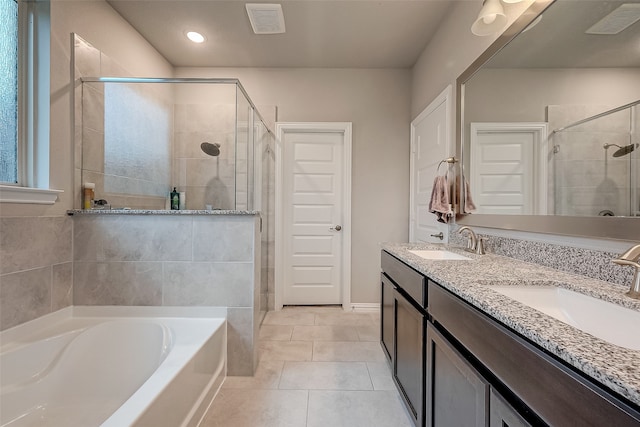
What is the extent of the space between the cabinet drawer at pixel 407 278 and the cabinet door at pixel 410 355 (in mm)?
62

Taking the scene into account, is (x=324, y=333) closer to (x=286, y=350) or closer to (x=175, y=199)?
(x=286, y=350)

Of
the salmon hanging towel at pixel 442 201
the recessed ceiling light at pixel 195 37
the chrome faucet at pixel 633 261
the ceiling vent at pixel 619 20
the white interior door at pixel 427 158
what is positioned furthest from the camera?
the recessed ceiling light at pixel 195 37

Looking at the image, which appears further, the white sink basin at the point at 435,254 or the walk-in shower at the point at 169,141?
the walk-in shower at the point at 169,141

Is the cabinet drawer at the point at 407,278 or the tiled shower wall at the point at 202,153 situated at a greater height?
the tiled shower wall at the point at 202,153

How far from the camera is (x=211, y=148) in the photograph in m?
2.61

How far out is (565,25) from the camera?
44.8 inches

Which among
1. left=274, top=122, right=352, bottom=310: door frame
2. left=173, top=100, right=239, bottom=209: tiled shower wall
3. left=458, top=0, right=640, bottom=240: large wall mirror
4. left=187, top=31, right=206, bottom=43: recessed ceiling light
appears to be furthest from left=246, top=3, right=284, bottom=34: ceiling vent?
left=458, top=0, right=640, bottom=240: large wall mirror

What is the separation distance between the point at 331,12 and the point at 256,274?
6.87ft

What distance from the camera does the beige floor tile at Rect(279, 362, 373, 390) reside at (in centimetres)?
171

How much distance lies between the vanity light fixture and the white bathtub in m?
2.31

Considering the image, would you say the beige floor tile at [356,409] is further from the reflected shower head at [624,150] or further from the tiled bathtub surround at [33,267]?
the tiled bathtub surround at [33,267]

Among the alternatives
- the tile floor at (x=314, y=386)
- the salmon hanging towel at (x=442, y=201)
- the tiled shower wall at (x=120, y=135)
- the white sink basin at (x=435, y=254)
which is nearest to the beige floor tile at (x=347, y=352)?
the tile floor at (x=314, y=386)

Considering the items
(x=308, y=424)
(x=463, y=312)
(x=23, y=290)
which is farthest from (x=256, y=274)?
(x=463, y=312)

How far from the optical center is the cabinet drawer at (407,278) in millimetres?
1197
